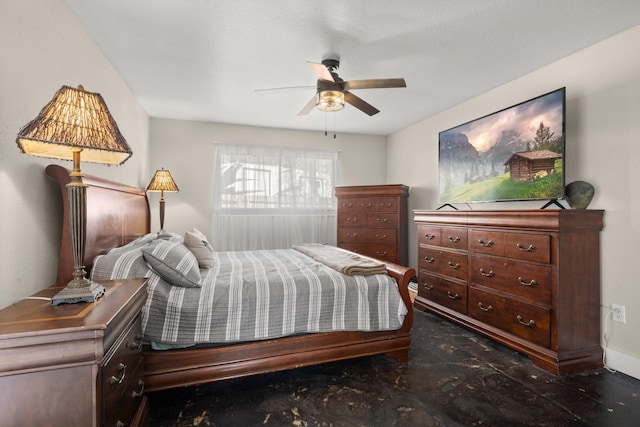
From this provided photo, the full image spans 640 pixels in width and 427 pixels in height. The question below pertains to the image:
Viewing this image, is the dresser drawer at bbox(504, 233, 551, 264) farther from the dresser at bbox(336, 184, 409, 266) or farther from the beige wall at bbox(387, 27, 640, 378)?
the dresser at bbox(336, 184, 409, 266)

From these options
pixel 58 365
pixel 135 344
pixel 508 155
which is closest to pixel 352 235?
pixel 508 155

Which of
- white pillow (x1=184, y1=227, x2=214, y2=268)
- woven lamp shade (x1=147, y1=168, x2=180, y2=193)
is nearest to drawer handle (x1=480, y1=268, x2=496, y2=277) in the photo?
white pillow (x1=184, y1=227, x2=214, y2=268)

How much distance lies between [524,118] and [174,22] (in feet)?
9.45

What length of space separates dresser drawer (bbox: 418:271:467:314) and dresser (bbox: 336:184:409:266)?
0.80 meters

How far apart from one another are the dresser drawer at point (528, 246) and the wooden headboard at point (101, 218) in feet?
8.94

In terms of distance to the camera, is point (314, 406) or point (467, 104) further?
point (467, 104)

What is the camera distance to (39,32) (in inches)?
62.8

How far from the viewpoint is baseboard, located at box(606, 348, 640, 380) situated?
6.84 feet

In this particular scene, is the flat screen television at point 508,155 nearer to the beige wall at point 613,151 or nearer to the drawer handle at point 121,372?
the beige wall at point 613,151

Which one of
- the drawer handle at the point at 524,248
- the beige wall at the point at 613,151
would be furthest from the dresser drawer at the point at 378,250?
the beige wall at the point at 613,151

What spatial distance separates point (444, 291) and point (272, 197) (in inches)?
108

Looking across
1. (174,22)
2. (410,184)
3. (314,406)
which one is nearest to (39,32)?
(174,22)

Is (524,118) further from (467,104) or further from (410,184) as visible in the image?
(410,184)

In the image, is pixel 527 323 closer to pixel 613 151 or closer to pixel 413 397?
pixel 413 397
